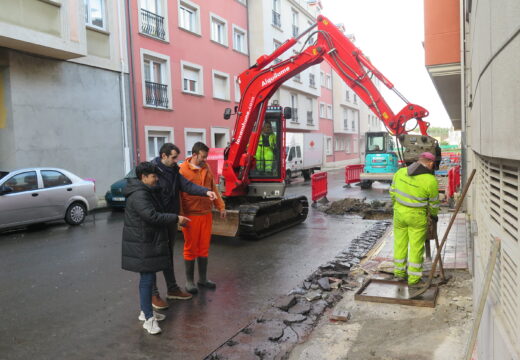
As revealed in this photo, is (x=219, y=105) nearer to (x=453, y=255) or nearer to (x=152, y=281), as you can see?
(x=453, y=255)

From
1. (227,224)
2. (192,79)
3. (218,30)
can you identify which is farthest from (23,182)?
(218,30)

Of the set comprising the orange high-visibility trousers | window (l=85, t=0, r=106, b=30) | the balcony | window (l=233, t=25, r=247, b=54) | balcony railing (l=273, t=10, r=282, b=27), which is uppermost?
balcony railing (l=273, t=10, r=282, b=27)

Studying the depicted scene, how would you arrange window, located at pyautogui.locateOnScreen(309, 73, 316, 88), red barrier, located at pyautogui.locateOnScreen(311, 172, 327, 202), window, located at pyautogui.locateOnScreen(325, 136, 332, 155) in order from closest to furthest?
red barrier, located at pyautogui.locateOnScreen(311, 172, 327, 202) → window, located at pyautogui.locateOnScreen(309, 73, 316, 88) → window, located at pyautogui.locateOnScreen(325, 136, 332, 155)

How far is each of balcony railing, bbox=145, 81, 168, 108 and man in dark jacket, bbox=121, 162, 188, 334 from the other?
15.2m

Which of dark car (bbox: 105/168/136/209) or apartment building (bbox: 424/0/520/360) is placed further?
dark car (bbox: 105/168/136/209)

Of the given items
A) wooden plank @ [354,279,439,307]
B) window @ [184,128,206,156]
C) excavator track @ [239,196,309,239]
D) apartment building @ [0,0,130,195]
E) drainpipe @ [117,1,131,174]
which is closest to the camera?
wooden plank @ [354,279,439,307]

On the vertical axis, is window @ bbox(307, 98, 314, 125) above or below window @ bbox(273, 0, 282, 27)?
below

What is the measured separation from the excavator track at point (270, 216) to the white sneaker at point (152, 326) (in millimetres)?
4507

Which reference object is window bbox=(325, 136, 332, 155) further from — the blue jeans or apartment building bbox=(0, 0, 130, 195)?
the blue jeans

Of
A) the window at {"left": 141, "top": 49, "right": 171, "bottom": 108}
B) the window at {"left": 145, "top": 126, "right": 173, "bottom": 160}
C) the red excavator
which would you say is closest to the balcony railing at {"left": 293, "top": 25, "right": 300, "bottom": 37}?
the window at {"left": 141, "top": 49, "right": 171, "bottom": 108}

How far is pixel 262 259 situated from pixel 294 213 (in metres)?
3.72

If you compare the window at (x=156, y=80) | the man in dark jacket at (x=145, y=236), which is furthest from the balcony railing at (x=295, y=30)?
the man in dark jacket at (x=145, y=236)

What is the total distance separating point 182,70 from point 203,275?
16517 mm

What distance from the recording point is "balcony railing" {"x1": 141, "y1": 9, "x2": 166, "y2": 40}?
62.9 ft
